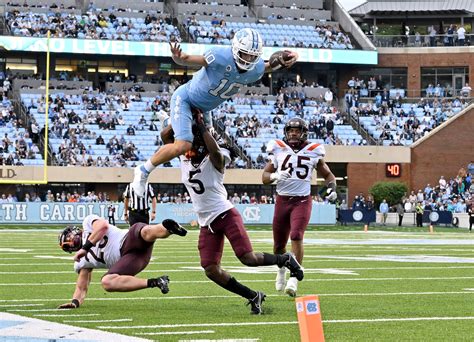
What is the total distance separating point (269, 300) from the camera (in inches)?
443

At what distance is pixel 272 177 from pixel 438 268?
5136mm

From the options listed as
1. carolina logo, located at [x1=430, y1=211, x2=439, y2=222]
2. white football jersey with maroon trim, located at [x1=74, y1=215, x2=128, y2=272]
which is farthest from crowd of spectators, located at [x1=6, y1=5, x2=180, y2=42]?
white football jersey with maroon trim, located at [x1=74, y1=215, x2=128, y2=272]

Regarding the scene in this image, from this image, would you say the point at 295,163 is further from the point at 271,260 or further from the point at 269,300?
the point at 271,260

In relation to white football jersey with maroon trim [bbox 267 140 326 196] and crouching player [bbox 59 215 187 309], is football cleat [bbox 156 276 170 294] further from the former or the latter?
white football jersey with maroon trim [bbox 267 140 326 196]

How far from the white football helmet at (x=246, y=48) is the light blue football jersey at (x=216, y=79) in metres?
0.08

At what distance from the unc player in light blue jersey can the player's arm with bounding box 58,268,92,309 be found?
4.87 ft

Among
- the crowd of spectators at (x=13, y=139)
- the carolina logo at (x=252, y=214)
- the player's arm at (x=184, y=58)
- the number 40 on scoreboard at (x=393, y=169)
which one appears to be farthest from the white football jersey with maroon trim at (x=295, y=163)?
the number 40 on scoreboard at (x=393, y=169)

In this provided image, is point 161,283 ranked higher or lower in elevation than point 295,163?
lower

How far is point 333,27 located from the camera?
59.4 meters

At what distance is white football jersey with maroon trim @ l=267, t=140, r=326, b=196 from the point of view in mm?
12438

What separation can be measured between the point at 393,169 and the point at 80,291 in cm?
4229

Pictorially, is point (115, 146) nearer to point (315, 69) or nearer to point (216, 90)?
point (315, 69)

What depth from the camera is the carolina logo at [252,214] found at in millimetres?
41844

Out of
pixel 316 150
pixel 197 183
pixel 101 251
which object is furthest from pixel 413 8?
pixel 197 183
